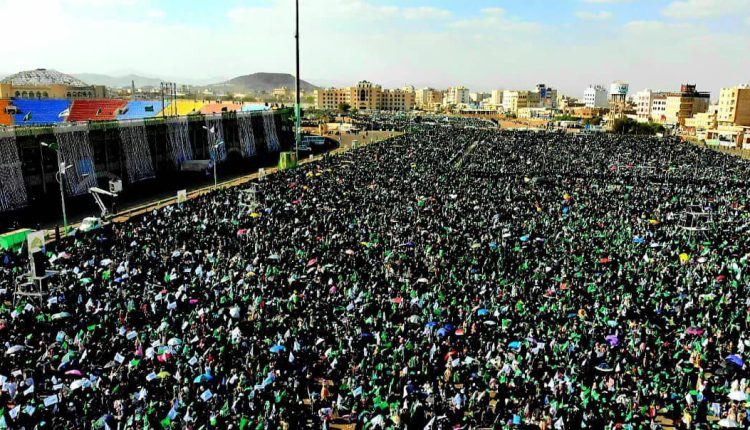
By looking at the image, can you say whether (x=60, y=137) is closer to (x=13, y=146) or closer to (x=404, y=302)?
(x=13, y=146)

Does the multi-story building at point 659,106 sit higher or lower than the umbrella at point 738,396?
higher

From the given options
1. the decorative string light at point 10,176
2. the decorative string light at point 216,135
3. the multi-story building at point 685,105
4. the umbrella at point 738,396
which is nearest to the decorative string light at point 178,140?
the decorative string light at point 216,135

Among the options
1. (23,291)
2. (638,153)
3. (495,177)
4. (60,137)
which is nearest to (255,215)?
(23,291)

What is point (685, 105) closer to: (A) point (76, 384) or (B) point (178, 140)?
(B) point (178, 140)

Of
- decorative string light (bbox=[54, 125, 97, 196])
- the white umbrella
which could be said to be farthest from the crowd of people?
decorative string light (bbox=[54, 125, 97, 196])

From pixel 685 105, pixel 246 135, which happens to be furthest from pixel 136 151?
pixel 685 105

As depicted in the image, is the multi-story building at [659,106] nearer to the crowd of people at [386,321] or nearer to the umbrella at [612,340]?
the crowd of people at [386,321]

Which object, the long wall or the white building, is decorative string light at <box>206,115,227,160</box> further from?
the white building
